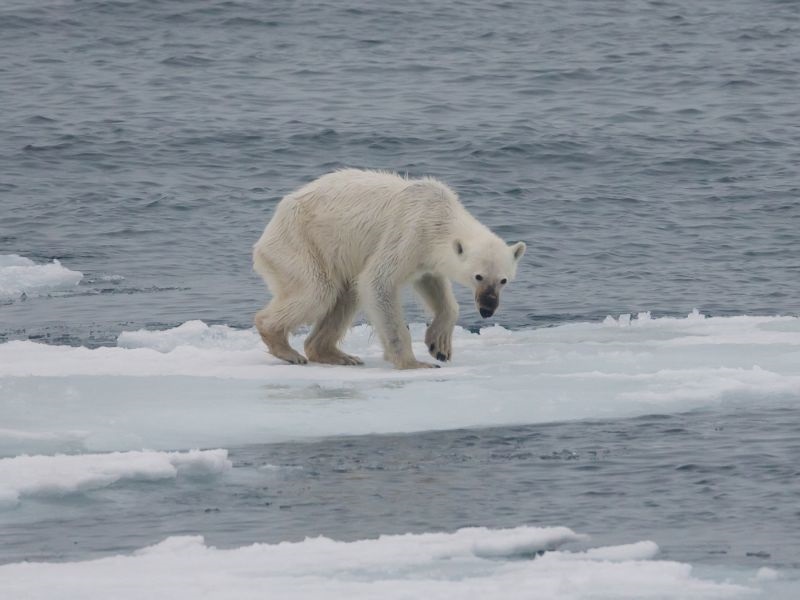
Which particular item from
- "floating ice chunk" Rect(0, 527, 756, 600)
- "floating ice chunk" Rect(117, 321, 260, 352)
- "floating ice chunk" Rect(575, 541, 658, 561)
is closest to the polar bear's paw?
"floating ice chunk" Rect(117, 321, 260, 352)

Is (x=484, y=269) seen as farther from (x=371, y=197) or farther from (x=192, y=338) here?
(x=192, y=338)

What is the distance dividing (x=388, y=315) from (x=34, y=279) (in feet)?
17.3

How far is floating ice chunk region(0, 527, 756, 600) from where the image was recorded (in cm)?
618

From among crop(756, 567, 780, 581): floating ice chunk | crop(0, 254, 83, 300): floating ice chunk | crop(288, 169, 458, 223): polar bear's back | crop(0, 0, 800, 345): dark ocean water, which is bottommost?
crop(0, 0, 800, 345): dark ocean water

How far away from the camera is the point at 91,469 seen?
760cm

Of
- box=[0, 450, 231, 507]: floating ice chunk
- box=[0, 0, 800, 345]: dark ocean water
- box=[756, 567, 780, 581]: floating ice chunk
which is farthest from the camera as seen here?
box=[0, 0, 800, 345]: dark ocean water

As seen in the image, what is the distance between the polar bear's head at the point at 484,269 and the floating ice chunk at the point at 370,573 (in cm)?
288

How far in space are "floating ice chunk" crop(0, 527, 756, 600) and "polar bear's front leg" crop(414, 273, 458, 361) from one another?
353cm

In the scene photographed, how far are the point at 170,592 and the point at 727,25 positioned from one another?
25.4 meters

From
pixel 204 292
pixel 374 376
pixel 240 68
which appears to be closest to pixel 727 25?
pixel 240 68

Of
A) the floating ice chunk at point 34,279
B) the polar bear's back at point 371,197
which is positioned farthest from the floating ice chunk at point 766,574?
the floating ice chunk at point 34,279

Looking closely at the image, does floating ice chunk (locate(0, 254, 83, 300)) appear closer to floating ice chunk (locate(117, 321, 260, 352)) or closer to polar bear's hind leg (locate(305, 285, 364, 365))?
floating ice chunk (locate(117, 321, 260, 352))

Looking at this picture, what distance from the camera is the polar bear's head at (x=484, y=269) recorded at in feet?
31.6

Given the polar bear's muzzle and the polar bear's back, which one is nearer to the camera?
the polar bear's muzzle
